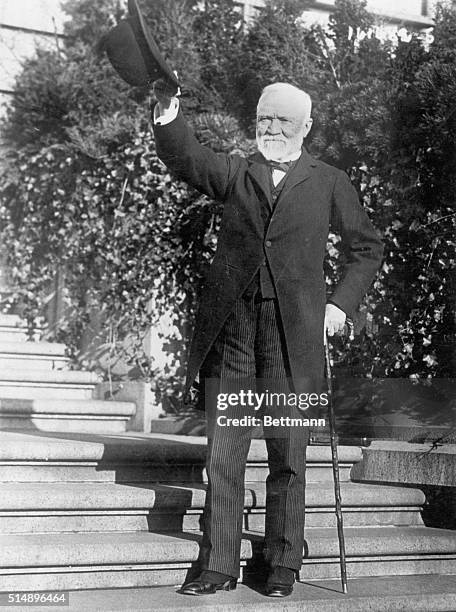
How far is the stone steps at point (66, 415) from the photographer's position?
4.70 meters

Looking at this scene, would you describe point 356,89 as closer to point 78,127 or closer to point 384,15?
point 384,15

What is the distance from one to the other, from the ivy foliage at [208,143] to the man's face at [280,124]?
1.33 meters

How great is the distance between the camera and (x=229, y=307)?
280 cm

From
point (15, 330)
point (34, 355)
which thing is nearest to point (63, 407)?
point (34, 355)

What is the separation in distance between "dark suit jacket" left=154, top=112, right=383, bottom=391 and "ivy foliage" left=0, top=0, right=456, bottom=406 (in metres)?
1.20

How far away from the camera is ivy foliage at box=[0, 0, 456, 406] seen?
13.4ft

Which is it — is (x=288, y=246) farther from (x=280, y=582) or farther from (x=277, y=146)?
(x=280, y=582)

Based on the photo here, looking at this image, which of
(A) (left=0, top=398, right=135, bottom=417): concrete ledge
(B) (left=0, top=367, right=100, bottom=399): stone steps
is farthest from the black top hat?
(B) (left=0, top=367, right=100, bottom=399): stone steps

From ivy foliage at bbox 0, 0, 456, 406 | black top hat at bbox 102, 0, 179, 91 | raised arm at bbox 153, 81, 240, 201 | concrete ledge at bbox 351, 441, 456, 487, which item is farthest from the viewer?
ivy foliage at bbox 0, 0, 456, 406

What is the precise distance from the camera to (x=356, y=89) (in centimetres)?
443

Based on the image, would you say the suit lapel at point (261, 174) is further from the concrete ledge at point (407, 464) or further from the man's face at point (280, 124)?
the concrete ledge at point (407, 464)

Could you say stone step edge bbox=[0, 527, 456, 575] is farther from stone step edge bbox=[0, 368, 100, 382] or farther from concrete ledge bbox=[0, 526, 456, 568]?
stone step edge bbox=[0, 368, 100, 382]

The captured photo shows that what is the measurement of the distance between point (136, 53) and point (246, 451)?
1.21 m

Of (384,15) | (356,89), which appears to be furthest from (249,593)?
(384,15)
